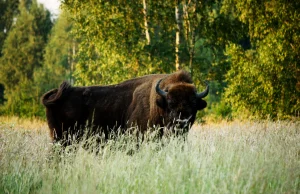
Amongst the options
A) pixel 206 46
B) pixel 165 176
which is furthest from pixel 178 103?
pixel 206 46

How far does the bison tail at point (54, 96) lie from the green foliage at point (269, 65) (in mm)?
7909

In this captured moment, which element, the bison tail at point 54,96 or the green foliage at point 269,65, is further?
the green foliage at point 269,65

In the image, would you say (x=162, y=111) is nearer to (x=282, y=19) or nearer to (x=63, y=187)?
(x=63, y=187)

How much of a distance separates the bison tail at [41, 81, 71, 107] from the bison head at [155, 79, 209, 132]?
222cm

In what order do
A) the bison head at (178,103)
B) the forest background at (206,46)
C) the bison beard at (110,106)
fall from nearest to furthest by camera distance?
the bison head at (178,103)
the bison beard at (110,106)
the forest background at (206,46)

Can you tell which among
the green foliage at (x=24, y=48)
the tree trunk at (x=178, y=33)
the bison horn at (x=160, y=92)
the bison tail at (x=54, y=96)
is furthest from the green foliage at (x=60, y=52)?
the bison horn at (x=160, y=92)

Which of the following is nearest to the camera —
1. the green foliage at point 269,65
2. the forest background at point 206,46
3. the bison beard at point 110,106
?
the bison beard at point 110,106

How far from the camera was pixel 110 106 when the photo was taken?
32.6 ft

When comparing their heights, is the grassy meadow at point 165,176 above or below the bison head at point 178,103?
below

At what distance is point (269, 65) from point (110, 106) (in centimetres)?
770

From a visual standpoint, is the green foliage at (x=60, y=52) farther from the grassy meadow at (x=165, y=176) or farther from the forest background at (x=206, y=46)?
the grassy meadow at (x=165, y=176)

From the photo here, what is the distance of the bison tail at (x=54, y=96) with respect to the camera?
383 inches

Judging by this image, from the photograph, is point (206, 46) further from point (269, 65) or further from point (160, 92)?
point (160, 92)

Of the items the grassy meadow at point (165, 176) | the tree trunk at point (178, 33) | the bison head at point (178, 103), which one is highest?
the tree trunk at point (178, 33)
